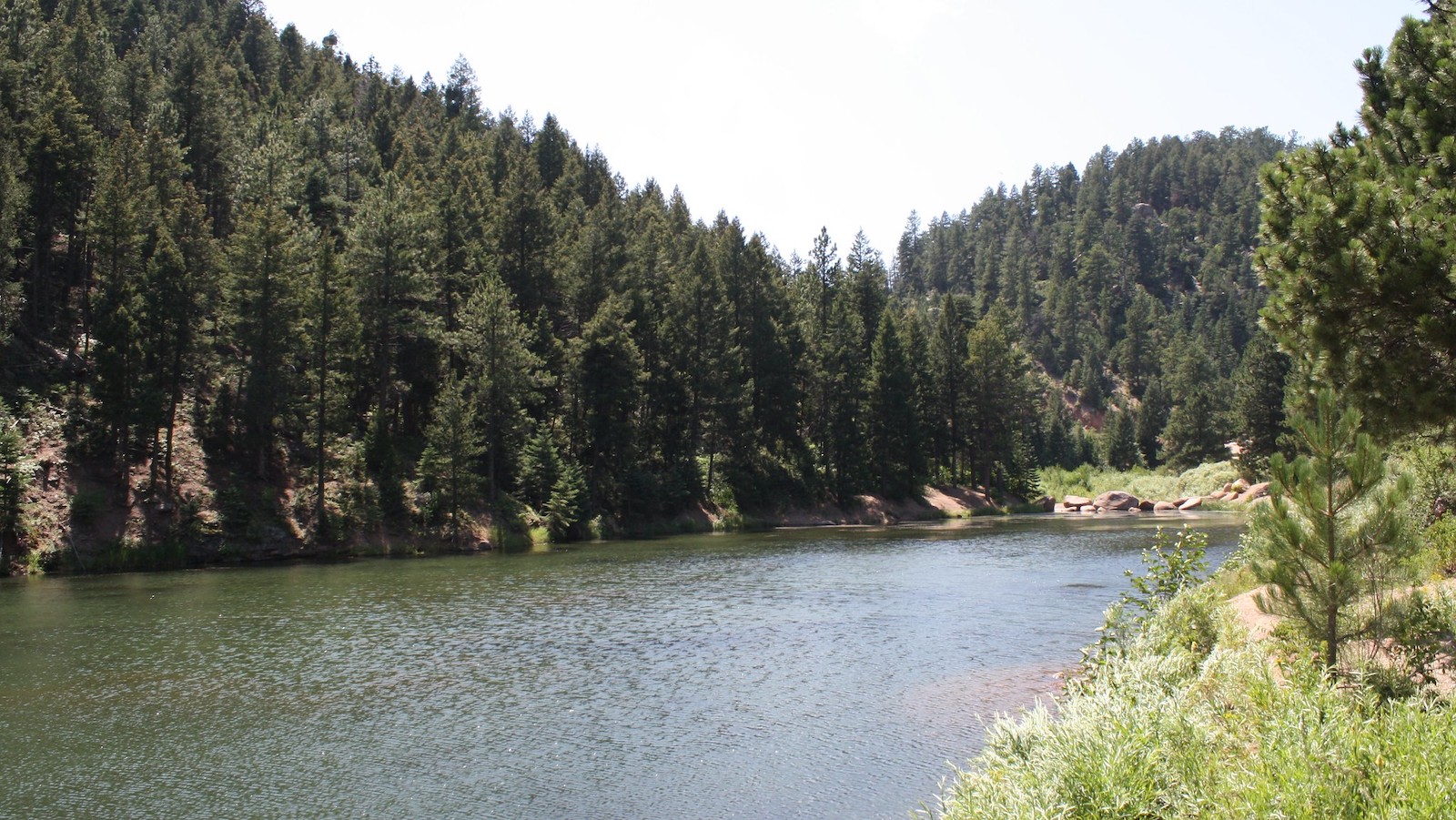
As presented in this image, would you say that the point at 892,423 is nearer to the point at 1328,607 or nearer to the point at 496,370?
the point at 496,370

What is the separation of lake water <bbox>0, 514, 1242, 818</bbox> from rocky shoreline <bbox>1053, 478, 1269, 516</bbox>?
166ft

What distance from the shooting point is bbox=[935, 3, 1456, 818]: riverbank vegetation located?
7.41 metres

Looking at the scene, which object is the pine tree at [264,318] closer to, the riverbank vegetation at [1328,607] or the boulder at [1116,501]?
the riverbank vegetation at [1328,607]

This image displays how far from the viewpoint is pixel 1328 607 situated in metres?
11.1

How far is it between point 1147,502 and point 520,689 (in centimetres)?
7699

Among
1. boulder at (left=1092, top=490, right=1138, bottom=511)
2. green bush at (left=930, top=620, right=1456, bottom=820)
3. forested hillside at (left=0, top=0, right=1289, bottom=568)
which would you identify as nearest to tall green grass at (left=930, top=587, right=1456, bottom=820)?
green bush at (left=930, top=620, right=1456, bottom=820)

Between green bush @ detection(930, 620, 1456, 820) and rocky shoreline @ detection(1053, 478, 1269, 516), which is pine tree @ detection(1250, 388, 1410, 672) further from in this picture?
rocky shoreline @ detection(1053, 478, 1269, 516)

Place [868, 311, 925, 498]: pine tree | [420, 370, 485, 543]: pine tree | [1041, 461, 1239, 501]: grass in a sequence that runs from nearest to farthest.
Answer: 1. [420, 370, 485, 543]: pine tree
2. [868, 311, 925, 498]: pine tree
3. [1041, 461, 1239, 501]: grass

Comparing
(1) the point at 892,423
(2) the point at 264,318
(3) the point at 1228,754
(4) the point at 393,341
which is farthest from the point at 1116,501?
(3) the point at 1228,754

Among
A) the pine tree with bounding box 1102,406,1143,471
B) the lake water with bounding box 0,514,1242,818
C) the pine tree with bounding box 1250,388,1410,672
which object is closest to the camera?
the pine tree with bounding box 1250,388,1410,672

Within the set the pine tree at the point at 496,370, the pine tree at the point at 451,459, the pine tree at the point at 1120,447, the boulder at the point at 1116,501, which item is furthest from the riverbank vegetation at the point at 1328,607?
the pine tree at the point at 1120,447

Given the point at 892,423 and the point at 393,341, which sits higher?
the point at 393,341

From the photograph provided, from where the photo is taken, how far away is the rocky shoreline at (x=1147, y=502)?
80.8 m

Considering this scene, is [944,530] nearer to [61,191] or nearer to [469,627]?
[469,627]
